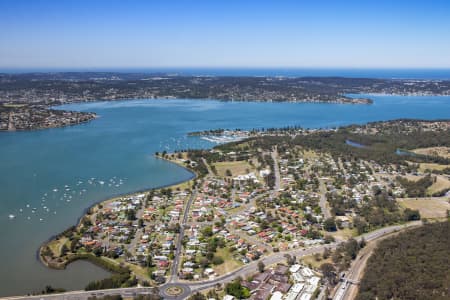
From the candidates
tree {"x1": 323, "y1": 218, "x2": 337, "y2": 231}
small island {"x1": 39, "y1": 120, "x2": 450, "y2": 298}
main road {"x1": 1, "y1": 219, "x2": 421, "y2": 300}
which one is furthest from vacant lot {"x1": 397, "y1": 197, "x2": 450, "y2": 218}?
main road {"x1": 1, "y1": 219, "x2": 421, "y2": 300}

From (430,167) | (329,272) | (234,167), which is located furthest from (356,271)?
(430,167)

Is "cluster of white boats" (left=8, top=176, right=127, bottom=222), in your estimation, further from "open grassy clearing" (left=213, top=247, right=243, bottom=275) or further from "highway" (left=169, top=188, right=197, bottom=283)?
"open grassy clearing" (left=213, top=247, right=243, bottom=275)

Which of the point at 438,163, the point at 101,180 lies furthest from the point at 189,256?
the point at 438,163

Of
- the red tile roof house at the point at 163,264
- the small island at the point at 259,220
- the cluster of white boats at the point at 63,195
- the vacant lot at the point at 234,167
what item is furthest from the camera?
the vacant lot at the point at 234,167

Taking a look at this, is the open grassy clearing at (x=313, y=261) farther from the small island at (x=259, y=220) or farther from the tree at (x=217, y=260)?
the tree at (x=217, y=260)

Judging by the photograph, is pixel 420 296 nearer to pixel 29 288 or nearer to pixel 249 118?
pixel 29 288

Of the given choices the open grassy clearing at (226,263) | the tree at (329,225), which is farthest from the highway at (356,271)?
the open grassy clearing at (226,263)
